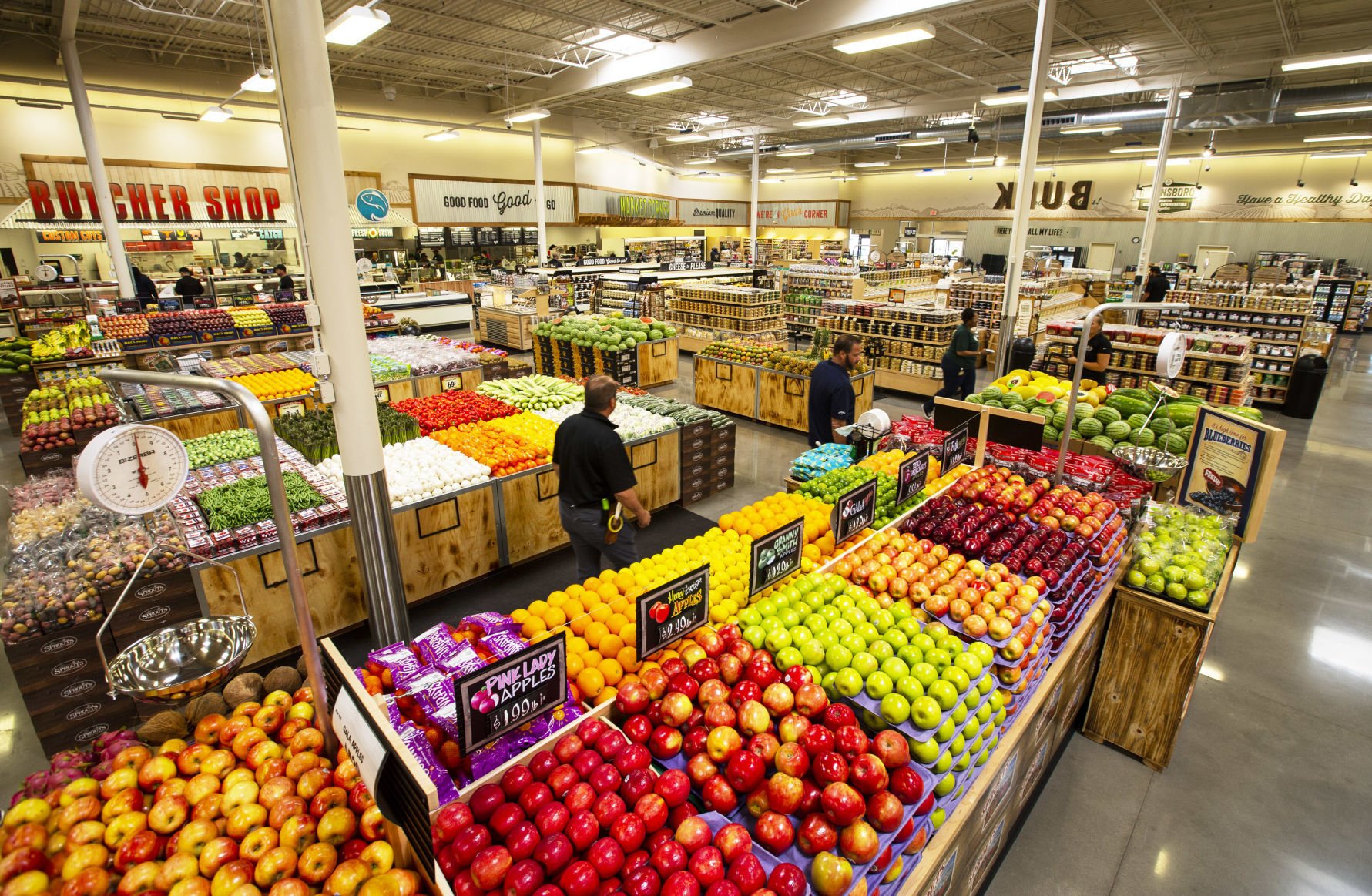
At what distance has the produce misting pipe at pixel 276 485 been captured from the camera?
1.64 m

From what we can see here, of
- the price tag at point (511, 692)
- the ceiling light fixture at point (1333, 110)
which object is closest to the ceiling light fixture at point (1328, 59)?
the ceiling light fixture at point (1333, 110)

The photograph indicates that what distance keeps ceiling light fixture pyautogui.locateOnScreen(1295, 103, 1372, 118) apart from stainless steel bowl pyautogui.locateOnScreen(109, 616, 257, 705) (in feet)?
63.0

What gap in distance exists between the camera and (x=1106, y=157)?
2367cm

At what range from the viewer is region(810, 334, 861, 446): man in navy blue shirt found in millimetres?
5488

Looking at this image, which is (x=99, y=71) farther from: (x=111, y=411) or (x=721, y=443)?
(x=721, y=443)

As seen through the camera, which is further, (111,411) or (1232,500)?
(111,411)

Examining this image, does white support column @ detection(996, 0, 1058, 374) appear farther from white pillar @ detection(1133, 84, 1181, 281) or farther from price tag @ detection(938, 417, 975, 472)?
white pillar @ detection(1133, 84, 1181, 281)

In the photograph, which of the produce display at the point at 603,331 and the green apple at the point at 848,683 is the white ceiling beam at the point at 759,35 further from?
the green apple at the point at 848,683

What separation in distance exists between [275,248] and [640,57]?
39.3 ft

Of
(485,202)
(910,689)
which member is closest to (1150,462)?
(910,689)

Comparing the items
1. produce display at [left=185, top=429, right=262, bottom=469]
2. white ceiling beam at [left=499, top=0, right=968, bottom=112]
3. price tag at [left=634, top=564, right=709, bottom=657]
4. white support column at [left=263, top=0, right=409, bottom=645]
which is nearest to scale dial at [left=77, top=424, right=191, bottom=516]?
white support column at [left=263, top=0, right=409, bottom=645]

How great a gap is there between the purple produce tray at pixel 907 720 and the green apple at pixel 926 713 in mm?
11

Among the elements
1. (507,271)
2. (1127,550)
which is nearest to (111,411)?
(1127,550)

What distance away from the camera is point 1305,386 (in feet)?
33.7
